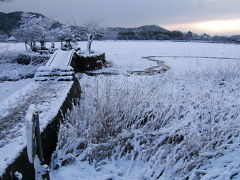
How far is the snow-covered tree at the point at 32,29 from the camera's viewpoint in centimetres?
2489

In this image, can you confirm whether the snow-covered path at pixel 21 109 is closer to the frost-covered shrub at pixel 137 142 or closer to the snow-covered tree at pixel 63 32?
Answer: the frost-covered shrub at pixel 137 142

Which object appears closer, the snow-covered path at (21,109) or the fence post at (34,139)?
the fence post at (34,139)

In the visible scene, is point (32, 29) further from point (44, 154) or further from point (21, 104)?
point (44, 154)

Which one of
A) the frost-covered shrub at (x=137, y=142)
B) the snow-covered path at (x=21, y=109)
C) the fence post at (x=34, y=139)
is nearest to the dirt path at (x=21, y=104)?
the snow-covered path at (x=21, y=109)

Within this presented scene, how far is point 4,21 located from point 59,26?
4563 centimetres

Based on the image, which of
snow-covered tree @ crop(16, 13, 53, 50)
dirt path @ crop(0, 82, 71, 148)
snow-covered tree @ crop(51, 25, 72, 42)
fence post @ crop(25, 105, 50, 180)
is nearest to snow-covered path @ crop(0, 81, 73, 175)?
dirt path @ crop(0, 82, 71, 148)

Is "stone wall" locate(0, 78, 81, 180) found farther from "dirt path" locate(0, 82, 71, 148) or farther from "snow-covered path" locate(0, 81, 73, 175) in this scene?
"dirt path" locate(0, 82, 71, 148)

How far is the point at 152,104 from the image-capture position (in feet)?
14.6

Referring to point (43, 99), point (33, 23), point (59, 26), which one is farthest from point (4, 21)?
point (43, 99)

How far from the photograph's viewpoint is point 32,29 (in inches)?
988

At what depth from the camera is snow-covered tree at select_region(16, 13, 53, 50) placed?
24891 mm

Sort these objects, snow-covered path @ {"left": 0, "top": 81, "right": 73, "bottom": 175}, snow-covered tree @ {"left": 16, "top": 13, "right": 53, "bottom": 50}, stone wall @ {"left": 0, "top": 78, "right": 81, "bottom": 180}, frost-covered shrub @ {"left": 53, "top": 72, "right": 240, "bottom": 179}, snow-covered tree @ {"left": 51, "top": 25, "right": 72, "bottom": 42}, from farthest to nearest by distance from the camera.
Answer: snow-covered tree @ {"left": 51, "top": 25, "right": 72, "bottom": 42} < snow-covered tree @ {"left": 16, "top": 13, "right": 53, "bottom": 50} < frost-covered shrub @ {"left": 53, "top": 72, "right": 240, "bottom": 179} < snow-covered path @ {"left": 0, "top": 81, "right": 73, "bottom": 175} < stone wall @ {"left": 0, "top": 78, "right": 81, "bottom": 180}

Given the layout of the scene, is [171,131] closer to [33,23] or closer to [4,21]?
[33,23]

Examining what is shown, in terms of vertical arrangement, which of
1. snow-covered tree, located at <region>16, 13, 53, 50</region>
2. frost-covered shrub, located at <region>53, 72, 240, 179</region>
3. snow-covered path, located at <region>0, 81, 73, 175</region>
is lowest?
frost-covered shrub, located at <region>53, 72, 240, 179</region>
